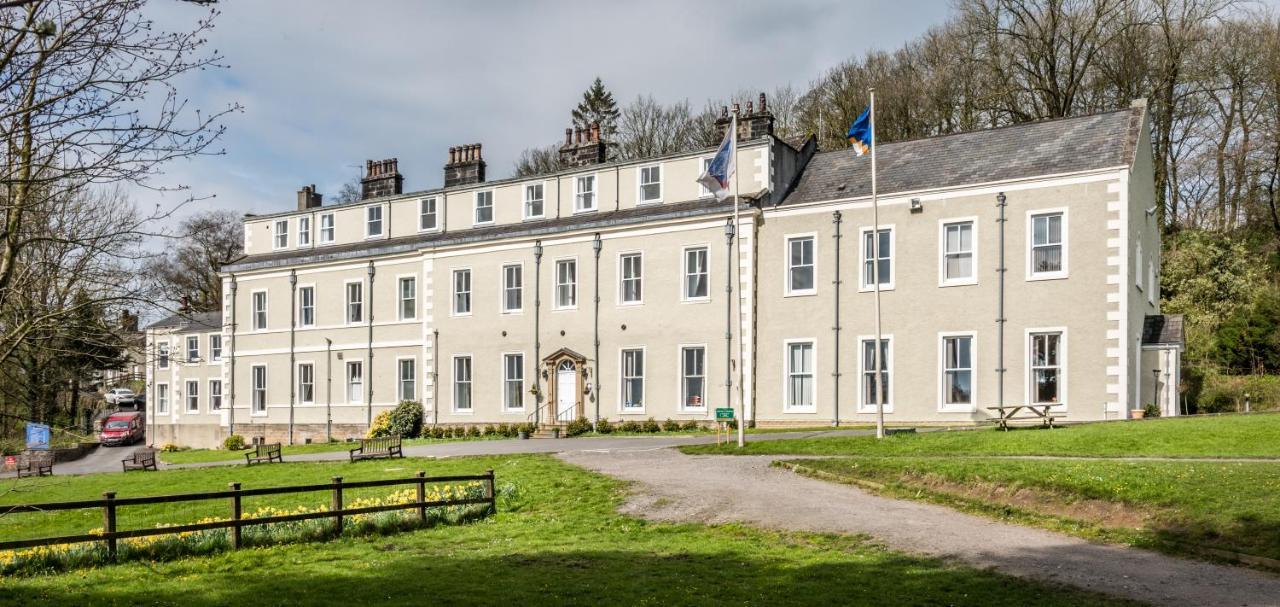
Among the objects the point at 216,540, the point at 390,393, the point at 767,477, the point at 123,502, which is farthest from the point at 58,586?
the point at 390,393

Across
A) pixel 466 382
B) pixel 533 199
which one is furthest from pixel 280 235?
pixel 533 199

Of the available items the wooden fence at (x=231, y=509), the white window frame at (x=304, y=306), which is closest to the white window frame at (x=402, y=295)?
the white window frame at (x=304, y=306)

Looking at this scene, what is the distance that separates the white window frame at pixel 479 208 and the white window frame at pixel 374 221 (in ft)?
16.9

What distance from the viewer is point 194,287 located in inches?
3100

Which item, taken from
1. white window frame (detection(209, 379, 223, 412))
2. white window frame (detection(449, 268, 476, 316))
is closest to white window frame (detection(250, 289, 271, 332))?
white window frame (detection(209, 379, 223, 412))

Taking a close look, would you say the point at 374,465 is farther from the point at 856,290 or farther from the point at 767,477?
the point at 856,290

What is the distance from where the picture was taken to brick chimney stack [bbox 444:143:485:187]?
159 feet

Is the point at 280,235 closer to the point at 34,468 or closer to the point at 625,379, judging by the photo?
the point at 34,468

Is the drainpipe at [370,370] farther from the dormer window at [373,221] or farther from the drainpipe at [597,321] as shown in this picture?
the drainpipe at [597,321]

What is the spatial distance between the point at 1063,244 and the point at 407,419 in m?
25.1

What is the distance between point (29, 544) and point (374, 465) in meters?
15.4

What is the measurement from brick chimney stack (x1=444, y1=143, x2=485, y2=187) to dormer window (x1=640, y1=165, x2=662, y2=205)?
9501mm

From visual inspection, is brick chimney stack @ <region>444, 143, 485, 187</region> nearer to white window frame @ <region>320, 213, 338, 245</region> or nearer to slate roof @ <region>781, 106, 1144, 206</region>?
white window frame @ <region>320, 213, 338, 245</region>

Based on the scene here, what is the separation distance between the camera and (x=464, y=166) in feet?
160
